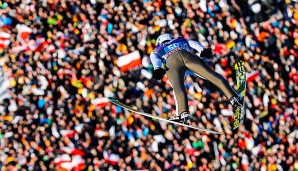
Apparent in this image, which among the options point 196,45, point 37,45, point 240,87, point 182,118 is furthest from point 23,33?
point 240,87

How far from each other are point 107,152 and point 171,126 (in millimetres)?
1543

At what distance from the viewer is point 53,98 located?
13.9m

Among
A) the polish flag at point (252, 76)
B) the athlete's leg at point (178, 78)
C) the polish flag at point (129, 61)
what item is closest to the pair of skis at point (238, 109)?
the polish flag at point (252, 76)

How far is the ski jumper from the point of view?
1380 cm

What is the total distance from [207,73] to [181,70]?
59 cm

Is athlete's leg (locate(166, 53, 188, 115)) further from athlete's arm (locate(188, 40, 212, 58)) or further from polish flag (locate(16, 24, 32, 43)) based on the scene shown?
polish flag (locate(16, 24, 32, 43))

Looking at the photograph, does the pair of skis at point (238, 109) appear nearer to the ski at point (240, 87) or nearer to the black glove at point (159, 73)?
the ski at point (240, 87)

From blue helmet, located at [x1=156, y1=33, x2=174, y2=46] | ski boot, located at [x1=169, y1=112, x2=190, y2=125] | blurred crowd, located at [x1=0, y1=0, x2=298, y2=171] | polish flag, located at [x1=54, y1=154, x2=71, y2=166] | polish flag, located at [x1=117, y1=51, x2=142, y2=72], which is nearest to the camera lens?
polish flag, located at [x1=54, y1=154, x2=71, y2=166]

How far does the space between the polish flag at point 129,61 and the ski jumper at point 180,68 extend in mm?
491

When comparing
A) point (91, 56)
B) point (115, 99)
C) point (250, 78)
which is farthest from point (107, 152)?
point (250, 78)

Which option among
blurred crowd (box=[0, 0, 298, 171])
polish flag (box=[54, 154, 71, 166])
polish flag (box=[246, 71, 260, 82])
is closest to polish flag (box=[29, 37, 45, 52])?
blurred crowd (box=[0, 0, 298, 171])

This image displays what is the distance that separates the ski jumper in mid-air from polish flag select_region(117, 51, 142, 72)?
1.61 ft

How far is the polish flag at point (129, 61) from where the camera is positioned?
14.2 meters

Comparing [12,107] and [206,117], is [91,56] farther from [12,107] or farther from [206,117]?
[206,117]
